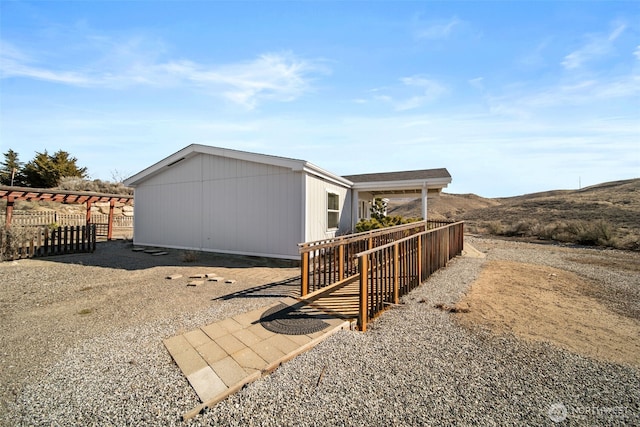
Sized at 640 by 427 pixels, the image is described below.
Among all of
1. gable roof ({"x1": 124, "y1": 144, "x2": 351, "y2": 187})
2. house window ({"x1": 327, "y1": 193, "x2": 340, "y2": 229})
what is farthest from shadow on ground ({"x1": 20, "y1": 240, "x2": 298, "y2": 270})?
gable roof ({"x1": 124, "y1": 144, "x2": 351, "y2": 187})

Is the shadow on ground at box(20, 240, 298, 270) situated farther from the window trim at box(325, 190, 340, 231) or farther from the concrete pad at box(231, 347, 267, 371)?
the concrete pad at box(231, 347, 267, 371)

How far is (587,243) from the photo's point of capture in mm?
13266

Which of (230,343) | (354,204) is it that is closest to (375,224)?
(354,204)

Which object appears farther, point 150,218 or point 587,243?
point 587,243

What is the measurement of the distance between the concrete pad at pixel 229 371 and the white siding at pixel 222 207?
191 inches

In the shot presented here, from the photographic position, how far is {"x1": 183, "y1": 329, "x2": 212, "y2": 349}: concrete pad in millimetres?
2953

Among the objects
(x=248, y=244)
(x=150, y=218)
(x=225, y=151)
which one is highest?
(x=225, y=151)

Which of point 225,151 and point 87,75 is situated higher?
point 87,75

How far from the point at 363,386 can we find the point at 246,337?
1.51 m

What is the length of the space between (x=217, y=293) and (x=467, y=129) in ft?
32.2

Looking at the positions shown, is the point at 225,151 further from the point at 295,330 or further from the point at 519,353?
the point at 519,353

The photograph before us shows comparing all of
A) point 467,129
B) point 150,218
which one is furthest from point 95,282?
point 467,129

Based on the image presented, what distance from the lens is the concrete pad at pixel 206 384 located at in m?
2.11

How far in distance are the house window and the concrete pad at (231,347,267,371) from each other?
633 centimetres
